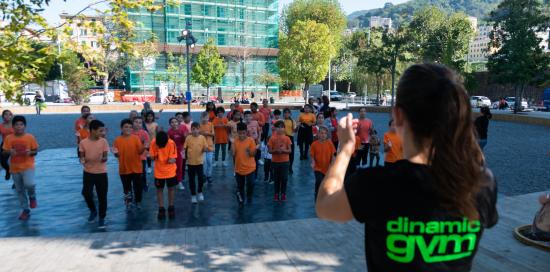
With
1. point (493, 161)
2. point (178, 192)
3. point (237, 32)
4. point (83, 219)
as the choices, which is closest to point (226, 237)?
point (83, 219)

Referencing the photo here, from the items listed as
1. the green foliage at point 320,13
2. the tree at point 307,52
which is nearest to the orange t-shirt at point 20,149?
the tree at point 307,52

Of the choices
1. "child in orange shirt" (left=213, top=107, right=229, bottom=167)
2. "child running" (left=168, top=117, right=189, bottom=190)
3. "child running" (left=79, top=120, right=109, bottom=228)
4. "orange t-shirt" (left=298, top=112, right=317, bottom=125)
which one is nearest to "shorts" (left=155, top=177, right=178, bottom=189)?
"child running" (left=79, top=120, right=109, bottom=228)

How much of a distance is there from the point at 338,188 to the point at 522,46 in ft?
110

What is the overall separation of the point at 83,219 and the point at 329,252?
4.76m

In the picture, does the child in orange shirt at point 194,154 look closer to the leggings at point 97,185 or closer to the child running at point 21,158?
the leggings at point 97,185

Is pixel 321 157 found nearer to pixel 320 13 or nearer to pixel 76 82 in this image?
pixel 76 82

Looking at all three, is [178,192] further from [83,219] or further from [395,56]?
[395,56]

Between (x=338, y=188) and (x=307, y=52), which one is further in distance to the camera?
(x=307, y=52)

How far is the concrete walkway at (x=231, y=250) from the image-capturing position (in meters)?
5.49

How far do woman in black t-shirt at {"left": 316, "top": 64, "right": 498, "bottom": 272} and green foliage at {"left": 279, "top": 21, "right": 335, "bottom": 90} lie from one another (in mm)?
47222

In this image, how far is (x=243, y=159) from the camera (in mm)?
8570

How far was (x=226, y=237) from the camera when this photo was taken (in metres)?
6.57

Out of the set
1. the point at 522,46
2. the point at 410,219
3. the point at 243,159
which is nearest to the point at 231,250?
the point at 243,159

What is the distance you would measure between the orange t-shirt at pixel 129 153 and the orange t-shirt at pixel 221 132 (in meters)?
4.75
